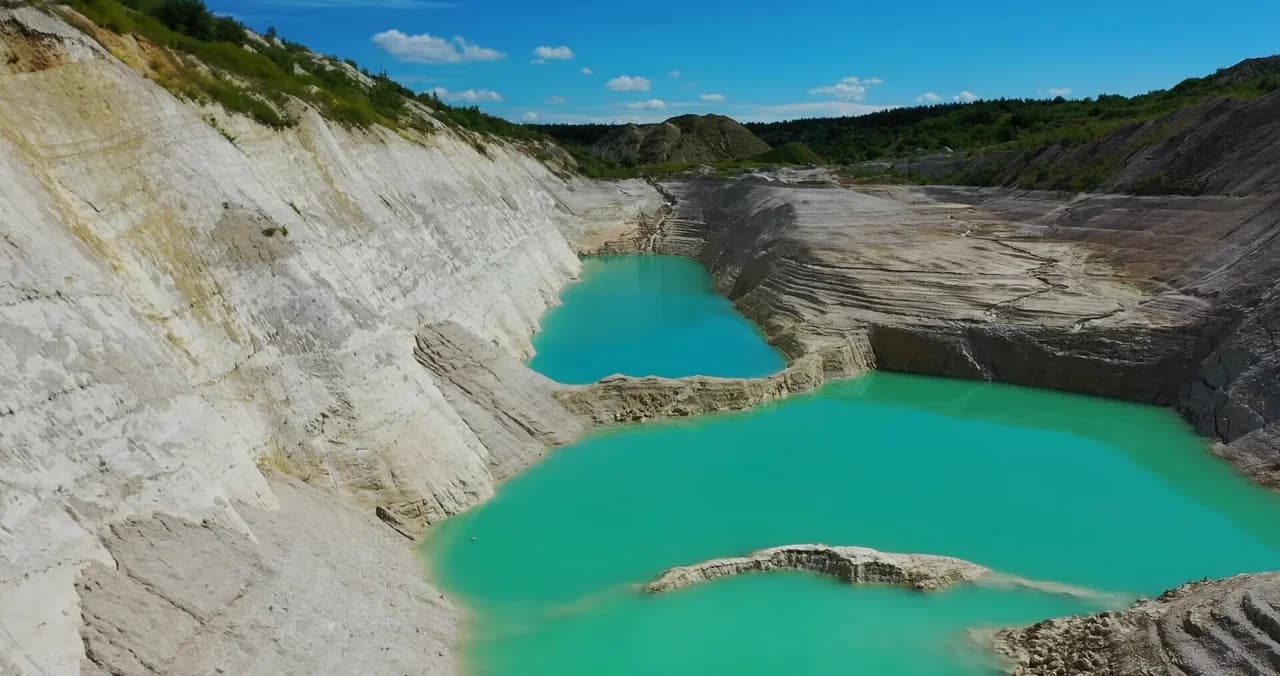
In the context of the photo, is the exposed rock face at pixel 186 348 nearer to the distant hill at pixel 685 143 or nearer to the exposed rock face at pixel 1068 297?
the exposed rock face at pixel 1068 297

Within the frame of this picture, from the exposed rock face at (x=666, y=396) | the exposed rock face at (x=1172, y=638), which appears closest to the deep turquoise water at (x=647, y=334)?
the exposed rock face at (x=666, y=396)

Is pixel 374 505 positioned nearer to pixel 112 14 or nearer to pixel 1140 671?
pixel 1140 671

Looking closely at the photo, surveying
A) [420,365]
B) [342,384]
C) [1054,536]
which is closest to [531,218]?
[420,365]

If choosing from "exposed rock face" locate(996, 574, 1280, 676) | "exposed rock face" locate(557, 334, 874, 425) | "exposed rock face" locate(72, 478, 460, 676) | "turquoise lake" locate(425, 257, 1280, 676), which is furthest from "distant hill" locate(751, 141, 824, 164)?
"exposed rock face" locate(72, 478, 460, 676)

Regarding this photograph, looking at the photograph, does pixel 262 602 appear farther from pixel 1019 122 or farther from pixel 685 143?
pixel 685 143

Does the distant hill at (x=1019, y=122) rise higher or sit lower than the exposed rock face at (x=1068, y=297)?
higher

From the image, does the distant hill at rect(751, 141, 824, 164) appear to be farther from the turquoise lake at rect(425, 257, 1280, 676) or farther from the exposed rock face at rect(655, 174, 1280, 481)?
the turquoise lake at rect(425, 257, 1280, 676)
